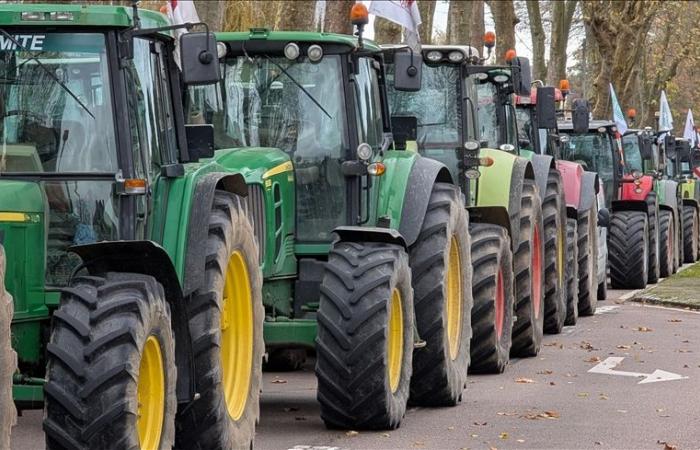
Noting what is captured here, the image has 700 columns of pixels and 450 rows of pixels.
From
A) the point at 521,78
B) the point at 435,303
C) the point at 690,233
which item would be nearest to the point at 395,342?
the point at 435,303

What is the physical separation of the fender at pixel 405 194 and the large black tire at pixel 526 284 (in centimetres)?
373

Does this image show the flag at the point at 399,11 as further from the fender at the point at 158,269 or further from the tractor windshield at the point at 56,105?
the fender at the point at 158,269

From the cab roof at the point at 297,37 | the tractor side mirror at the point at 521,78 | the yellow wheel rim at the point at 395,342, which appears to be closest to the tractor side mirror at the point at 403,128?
the cab roof at the point at 297,37

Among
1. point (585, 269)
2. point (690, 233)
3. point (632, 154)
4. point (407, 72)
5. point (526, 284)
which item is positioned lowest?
point (690, 233)

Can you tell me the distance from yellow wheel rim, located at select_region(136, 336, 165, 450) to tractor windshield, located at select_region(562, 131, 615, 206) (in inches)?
735

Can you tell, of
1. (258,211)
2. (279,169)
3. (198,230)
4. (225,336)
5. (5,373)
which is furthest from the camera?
(279,169)

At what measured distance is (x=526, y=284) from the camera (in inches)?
649

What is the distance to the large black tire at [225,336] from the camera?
8.98 m

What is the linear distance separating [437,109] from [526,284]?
186 cm

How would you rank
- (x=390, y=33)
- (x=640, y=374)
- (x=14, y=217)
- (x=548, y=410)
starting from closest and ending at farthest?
(x=14, y=217), (x=548, y=410), (x=640, y=374), (x=390, y=33)

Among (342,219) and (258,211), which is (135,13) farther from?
(342,219)

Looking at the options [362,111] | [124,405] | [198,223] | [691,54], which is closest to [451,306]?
[362,111]

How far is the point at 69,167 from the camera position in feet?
28.6

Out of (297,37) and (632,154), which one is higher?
(297,37)
